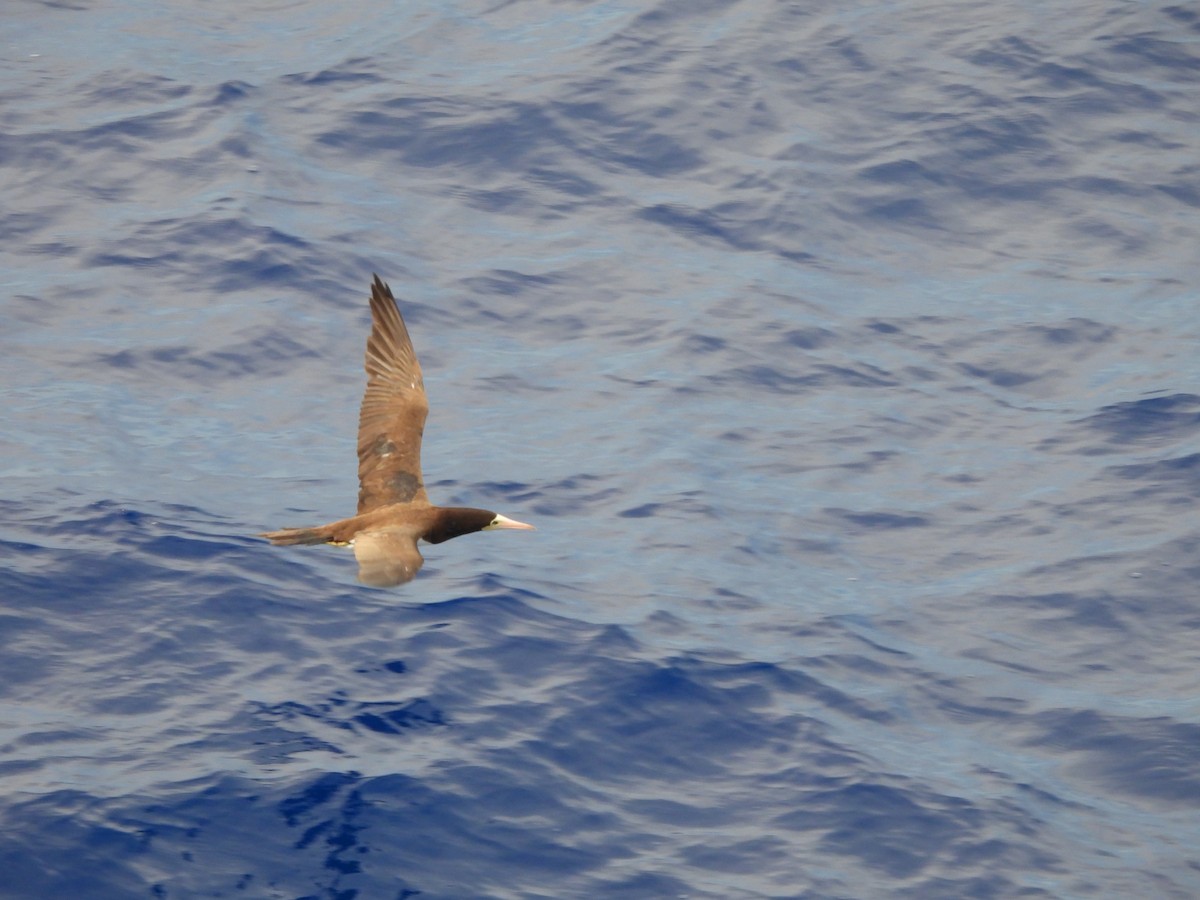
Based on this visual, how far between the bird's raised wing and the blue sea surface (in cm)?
91

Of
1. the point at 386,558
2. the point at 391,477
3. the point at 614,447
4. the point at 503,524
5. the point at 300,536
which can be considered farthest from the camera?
the point at 614,447

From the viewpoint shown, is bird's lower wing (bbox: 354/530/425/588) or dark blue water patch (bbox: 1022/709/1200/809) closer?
bird's lower wing (bbox: 354/530/425/588)

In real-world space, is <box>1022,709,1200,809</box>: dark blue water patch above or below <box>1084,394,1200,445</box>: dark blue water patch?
below

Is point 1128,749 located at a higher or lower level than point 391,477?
lower

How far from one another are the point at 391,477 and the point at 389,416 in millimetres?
573

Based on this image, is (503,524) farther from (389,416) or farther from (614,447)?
(614,447)

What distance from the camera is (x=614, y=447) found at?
1488 centimetres

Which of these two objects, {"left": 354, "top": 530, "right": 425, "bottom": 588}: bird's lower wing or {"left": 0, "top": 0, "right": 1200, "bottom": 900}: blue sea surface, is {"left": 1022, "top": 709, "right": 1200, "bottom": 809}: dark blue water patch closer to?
{"left": 0, "top": 0, "right": 1200, "bottom": 900}: blue sea surface

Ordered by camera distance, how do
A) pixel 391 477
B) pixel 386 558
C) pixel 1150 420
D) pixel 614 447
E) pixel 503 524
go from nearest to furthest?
pixel 386 558 → pixel 503 524 → pixel 391 477 → pixel 614 447 → pixel 1150 420

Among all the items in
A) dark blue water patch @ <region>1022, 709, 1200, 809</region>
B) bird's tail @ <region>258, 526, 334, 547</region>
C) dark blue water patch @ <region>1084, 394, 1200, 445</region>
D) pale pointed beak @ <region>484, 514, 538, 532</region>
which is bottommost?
dark blue water patch @ <region>1022, 709, 1200, 809</region>

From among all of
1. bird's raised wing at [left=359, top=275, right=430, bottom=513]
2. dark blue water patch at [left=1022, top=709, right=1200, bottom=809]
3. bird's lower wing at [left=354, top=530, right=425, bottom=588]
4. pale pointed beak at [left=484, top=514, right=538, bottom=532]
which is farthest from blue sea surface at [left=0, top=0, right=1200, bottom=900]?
bird's lower wing at [left=354, top=530, right=425, bottom=588]

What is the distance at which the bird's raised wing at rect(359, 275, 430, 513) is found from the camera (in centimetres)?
1248

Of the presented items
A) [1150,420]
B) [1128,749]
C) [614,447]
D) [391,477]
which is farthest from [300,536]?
[1150,420]

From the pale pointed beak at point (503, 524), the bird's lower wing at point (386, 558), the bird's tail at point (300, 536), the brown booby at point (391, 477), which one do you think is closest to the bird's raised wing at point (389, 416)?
the brown booby at point (391, 477)
